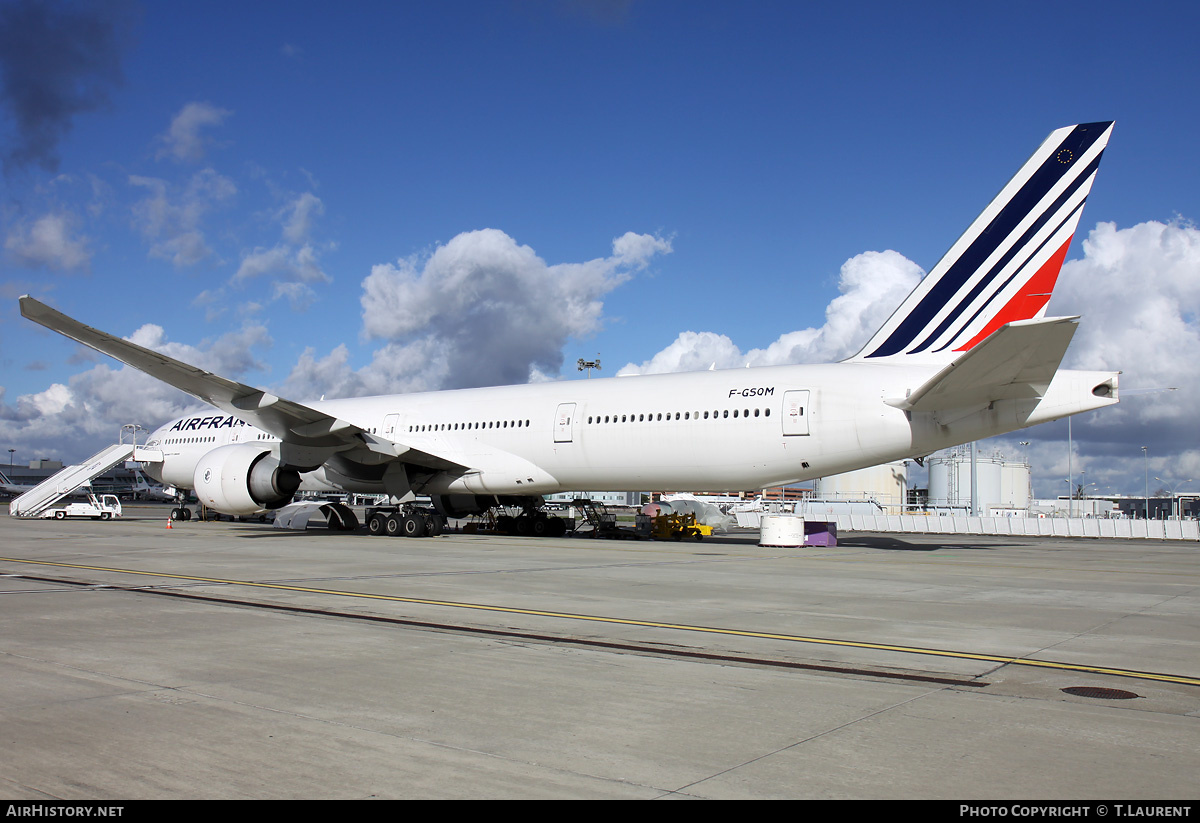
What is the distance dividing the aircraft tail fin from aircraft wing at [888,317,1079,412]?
1.35 meters

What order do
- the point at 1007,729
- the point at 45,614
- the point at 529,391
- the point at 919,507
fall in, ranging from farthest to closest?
the point at 919,507 < the point at 529,391 < the point at 45,614 < the point at 1007,729

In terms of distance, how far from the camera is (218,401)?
22.4 meters

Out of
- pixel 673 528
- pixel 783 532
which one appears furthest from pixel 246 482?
pixel 783 532

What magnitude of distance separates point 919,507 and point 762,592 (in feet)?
170

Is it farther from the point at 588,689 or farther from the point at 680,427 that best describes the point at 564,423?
the point at 588,689

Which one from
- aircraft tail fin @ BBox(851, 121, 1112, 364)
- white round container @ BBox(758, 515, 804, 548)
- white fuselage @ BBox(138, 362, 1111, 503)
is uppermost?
aircraft tail fin @ BBox(851, 121, 1112, 364)

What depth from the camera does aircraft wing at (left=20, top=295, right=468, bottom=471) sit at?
19.8m

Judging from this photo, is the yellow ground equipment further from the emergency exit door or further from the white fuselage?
the emergency exit door

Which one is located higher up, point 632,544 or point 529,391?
point 529,391

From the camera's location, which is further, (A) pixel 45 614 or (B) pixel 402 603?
(B) pixel 402 603

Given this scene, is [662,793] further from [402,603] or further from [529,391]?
[529,391]

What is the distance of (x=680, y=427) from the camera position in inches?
830

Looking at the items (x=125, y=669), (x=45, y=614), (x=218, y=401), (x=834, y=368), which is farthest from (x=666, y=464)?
(x=125, y=669)

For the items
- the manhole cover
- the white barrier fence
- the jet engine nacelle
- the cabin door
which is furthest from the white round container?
the white barrier fence
